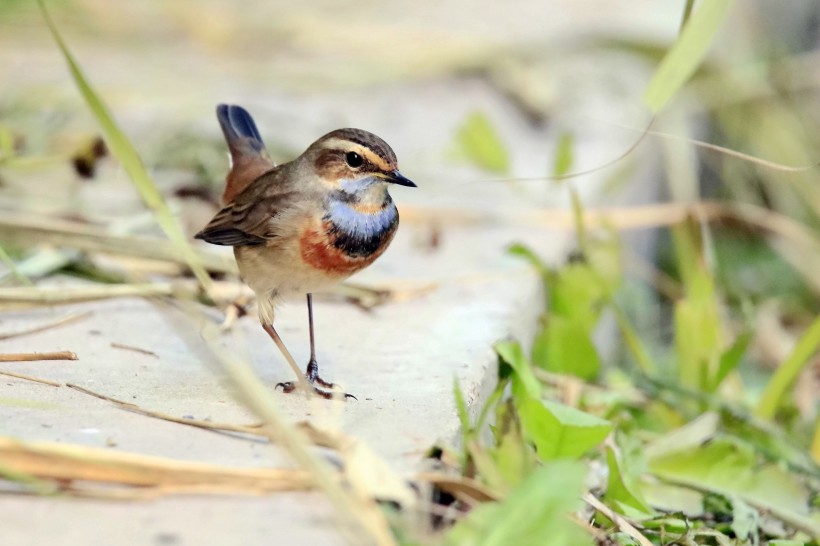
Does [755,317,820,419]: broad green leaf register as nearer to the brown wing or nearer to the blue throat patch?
the blue throat patch

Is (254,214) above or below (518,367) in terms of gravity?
above

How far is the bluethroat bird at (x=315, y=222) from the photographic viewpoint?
3.01m

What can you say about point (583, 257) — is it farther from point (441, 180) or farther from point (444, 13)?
point (444, 13)

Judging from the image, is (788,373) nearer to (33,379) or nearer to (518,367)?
(518,367)

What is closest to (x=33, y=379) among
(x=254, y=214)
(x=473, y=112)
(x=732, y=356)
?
(x=254, y=214)

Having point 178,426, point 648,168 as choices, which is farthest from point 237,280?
point 648,168

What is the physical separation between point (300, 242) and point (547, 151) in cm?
257

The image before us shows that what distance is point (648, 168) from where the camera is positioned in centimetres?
559

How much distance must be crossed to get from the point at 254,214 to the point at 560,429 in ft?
3.92

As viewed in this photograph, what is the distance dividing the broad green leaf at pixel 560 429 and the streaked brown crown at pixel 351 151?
3.13ft

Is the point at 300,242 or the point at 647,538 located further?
the point at 300,242

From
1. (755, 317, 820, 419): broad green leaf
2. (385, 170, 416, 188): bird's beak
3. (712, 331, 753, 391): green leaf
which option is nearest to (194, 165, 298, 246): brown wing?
(385, 170, 416, 188): bird's beak

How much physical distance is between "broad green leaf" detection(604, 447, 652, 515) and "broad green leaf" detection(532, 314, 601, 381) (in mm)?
890

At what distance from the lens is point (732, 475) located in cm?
292
